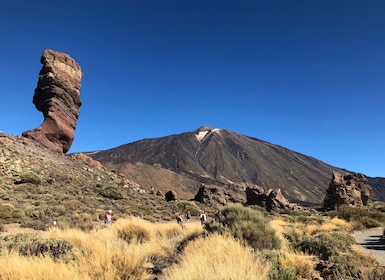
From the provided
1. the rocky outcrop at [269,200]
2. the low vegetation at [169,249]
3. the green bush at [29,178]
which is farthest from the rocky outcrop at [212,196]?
the green bush at [29,178]

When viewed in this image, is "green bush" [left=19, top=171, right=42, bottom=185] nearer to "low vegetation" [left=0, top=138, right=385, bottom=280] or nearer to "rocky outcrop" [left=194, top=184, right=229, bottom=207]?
"low vegetation" [left=0, top=138, right=385, bottom=280]

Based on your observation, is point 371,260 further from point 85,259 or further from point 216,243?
point 85,259

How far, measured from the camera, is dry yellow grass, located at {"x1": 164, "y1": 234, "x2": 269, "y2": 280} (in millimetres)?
4520

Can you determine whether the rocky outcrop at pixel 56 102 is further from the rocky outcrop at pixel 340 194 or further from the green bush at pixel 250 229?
the green bush at pixel 250 229

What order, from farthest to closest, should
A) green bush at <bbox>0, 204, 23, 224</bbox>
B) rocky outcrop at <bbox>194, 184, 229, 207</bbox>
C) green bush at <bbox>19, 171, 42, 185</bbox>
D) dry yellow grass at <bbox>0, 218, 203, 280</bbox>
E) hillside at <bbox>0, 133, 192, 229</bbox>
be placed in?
rocky outcrop at <bbox>194, 184, 229, 207</bbox>, green bush at <bbox>19, 171, 42, 185</bbox>, hillside at <bbox>0, 133, 192, 229</bbox>, green bush at <bbox>0, 204, 23, 224</bbox>, dry yellow grass at <bbox>0, 218, 203, 280</bbox>

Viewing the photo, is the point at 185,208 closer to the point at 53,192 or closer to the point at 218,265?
the point at 53,192

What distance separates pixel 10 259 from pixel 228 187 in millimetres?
52318

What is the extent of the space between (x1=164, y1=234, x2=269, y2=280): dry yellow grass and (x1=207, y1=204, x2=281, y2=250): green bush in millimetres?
2139

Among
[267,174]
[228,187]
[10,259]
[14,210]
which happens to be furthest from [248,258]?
[267,174]

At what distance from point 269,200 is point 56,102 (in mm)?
29654

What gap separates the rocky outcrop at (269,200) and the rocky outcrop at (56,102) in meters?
25.3

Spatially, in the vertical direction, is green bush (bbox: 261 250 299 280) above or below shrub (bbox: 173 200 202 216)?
below

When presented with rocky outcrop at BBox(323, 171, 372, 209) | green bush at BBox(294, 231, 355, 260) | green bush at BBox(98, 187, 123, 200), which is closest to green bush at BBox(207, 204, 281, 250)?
green bush at BBox(294, 231, 355, 260)

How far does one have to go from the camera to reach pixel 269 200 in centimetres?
4481
